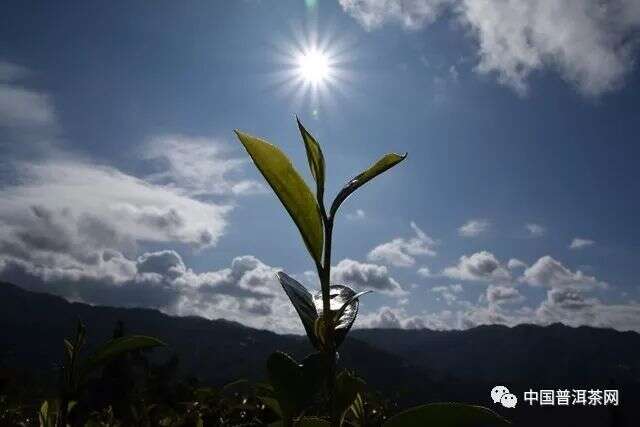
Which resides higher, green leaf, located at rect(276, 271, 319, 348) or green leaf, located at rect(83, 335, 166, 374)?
green leaf, located at rect(276, 271, 319, 348)

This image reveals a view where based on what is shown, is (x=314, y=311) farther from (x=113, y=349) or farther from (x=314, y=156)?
(x=113, y=349)

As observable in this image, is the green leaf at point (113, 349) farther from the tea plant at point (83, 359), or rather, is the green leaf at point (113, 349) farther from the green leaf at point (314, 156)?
the green leaf at point (314, 156)

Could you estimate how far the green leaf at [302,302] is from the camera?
4.48ft

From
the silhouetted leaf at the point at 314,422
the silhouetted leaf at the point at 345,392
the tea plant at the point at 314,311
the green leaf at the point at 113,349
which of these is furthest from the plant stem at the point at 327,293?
the green leaf at the point at 113,349

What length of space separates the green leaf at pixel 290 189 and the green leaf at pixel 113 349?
0.95 m

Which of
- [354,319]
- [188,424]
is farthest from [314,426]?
[188,424]

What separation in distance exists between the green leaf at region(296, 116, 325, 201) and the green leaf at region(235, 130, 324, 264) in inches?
1.8

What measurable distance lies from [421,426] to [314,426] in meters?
0.47

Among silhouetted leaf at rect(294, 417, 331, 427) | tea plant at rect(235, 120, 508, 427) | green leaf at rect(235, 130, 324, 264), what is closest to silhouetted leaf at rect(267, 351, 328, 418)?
tea plant at rect(235, 120, 508, 427)

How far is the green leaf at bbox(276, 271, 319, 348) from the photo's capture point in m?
1.37

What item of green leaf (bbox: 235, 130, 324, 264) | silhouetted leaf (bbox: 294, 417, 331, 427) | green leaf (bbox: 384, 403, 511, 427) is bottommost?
silhouetted leaf (bbox: 294, 417, 331, 427)

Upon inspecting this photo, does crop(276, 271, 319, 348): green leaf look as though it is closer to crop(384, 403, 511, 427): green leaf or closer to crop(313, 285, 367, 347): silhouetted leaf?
crop(313, 285, 367, 347): silhouetted leaf

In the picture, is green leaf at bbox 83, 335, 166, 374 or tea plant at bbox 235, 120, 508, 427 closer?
tea plant at bbox 235, 120, 508, 427

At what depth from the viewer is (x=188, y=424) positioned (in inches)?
143
